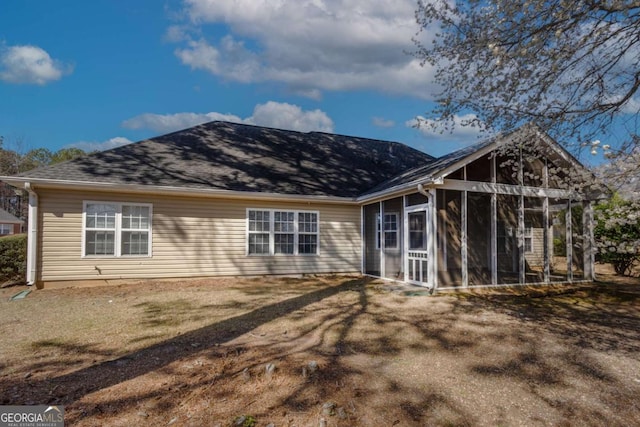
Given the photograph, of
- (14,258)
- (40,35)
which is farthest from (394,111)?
(40,35)

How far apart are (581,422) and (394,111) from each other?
11.9 meters

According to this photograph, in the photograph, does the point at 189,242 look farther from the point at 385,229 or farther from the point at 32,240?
the point at 385,229

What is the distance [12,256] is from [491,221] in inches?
532

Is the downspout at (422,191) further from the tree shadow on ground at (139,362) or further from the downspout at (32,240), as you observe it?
the downspout at (32,240)

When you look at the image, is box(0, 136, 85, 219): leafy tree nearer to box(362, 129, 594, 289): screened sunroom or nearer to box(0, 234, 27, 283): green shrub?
box(0, 234, 27, 283): green shrub

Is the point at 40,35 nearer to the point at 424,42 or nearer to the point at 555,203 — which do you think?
the point at 424,42

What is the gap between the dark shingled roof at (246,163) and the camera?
1004 centimetres

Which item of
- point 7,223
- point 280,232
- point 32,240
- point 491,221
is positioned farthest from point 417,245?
point 7,223

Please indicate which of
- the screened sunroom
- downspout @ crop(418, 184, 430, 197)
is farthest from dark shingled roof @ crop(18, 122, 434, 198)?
downspout @ crop(418, 184, 430, 197)

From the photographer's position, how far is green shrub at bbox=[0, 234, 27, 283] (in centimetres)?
980

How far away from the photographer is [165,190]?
32.2 ft

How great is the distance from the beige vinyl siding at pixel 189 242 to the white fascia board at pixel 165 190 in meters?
0.25

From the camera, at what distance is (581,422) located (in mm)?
2883

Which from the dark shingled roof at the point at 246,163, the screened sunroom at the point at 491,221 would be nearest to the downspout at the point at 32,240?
the dark shingled roof at the point at 246,163
